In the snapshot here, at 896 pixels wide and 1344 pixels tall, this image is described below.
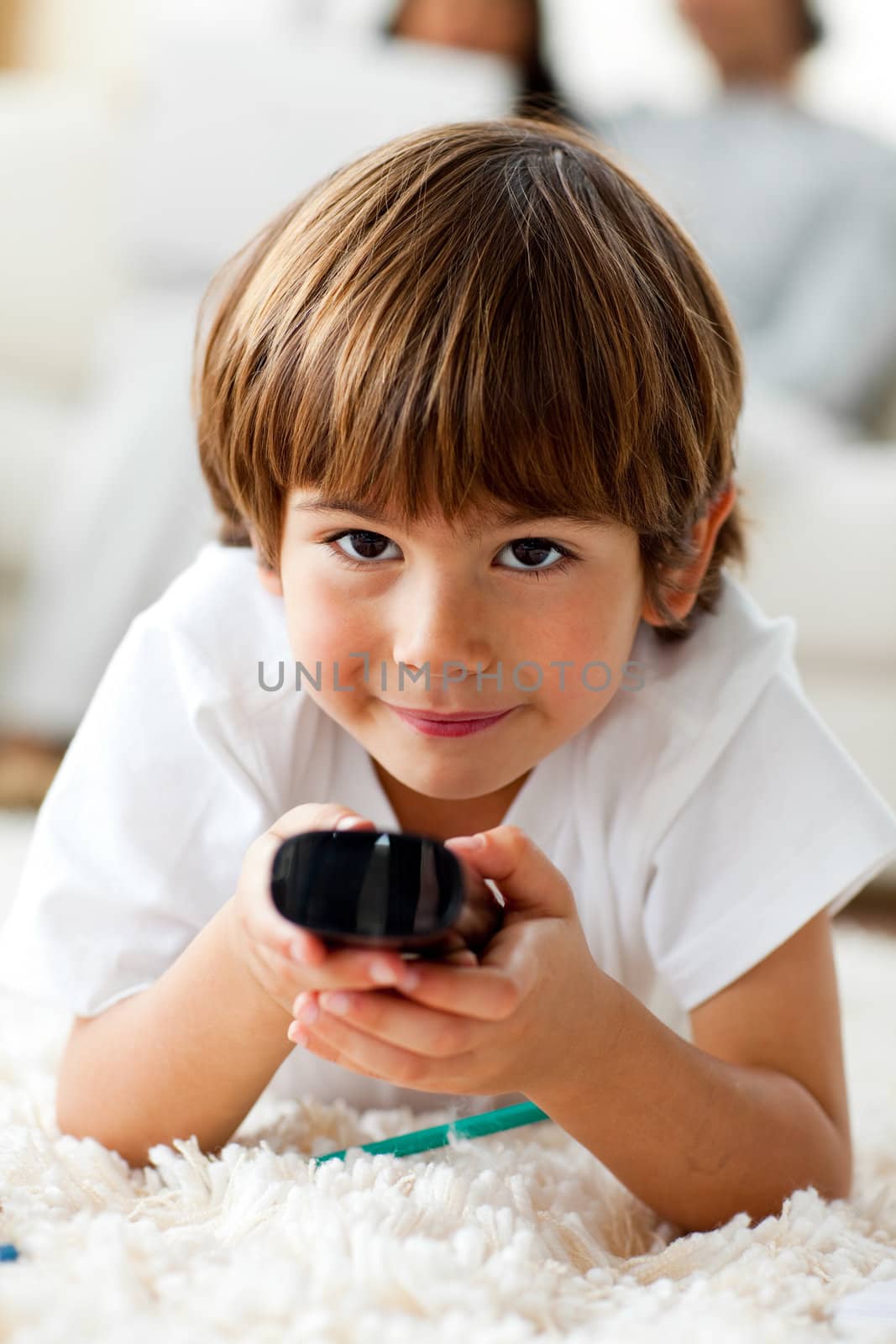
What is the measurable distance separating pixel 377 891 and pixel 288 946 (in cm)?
4

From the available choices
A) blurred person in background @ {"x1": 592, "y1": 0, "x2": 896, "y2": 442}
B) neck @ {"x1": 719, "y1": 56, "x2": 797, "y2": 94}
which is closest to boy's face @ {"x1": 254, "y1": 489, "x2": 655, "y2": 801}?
blurred person in background @ {"x1": 592, "y1": 0, "x2": 896, "y2": 442}

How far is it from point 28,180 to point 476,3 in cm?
91

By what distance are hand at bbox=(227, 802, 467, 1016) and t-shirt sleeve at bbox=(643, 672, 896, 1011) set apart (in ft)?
0.86

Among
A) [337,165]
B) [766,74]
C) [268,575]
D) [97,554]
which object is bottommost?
[97,554]

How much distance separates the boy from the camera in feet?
2.18

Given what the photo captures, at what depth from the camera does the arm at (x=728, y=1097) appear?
70 cm

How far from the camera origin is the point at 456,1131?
0.78m

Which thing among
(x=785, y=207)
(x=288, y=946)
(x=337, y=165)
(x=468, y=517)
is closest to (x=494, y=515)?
(x=468, y=517)

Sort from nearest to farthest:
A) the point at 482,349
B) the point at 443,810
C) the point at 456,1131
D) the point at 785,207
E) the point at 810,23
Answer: the point at 482,349 → the point at 456,1131 → the point at 443,810 → the point at 785,207 → the point at 810,23

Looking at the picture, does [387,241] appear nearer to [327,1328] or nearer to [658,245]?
[658,245]

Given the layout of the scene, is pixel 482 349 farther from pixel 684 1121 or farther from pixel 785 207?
pixel 785 207

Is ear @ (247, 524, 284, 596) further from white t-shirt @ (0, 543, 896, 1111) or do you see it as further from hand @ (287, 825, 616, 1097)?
hand @ (287, 825, 616, 1097)

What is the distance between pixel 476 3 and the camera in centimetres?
252

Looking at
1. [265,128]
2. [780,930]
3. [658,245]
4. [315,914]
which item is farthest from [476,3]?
[315,914]
